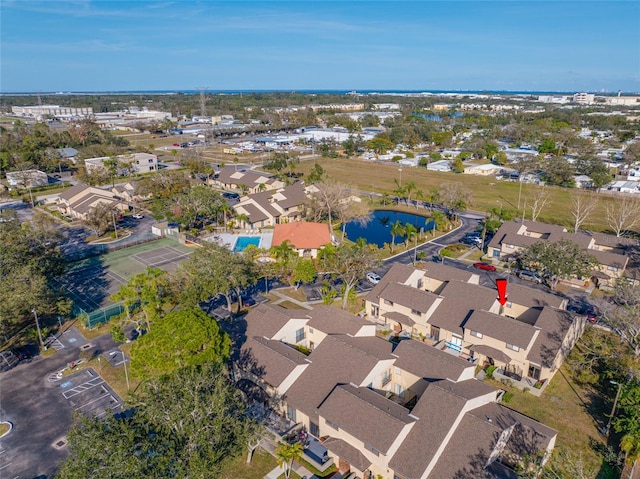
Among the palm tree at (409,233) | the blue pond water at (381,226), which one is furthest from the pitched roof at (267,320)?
the blue pond water at (381,226)

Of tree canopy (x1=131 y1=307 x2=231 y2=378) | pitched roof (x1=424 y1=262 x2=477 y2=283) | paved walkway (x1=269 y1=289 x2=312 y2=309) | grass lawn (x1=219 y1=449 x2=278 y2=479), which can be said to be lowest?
grass lawn (x1=219 y1=449 x2=278 y2=479)

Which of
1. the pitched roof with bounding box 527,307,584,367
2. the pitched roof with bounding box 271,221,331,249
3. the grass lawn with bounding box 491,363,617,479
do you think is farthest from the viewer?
the pitched roof with bounding box 271,221,331,249

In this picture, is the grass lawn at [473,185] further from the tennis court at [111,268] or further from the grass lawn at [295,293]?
the tennis court at [111,268]

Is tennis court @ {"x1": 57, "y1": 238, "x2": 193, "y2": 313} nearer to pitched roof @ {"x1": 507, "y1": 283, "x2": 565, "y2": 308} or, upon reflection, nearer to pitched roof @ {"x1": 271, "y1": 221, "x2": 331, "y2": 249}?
pitched roof @ {"x1": 271, "y1": 221, "x2": 331, "y2": 249}

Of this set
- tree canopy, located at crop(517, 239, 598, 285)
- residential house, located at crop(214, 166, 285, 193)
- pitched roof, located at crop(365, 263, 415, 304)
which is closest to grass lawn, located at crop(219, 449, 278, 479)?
pitched roof, located at crop(365, 263, 415, 304)

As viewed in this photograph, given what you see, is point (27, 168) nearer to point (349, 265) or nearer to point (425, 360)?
point (349, 265)

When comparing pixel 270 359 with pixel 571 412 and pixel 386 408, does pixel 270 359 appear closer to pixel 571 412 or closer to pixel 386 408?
pixel 386 408
